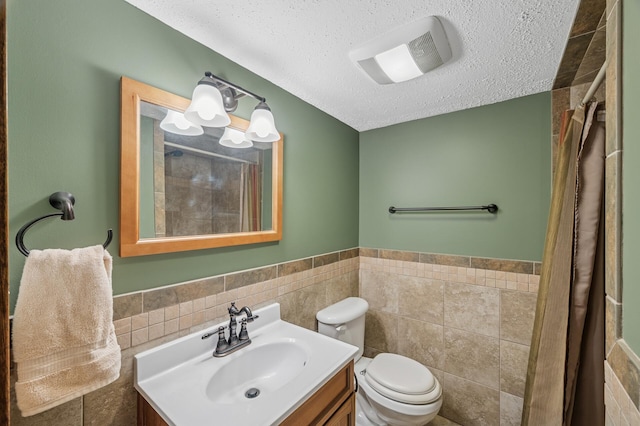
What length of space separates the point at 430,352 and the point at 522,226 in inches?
42.6

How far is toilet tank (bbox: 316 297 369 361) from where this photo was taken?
1.71 metres

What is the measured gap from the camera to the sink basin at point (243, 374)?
0.81 metres

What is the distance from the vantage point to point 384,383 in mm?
1538

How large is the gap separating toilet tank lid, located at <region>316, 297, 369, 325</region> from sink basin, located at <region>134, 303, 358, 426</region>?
355 millimetres

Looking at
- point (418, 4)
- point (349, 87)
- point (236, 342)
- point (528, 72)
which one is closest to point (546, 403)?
point (236, 342)

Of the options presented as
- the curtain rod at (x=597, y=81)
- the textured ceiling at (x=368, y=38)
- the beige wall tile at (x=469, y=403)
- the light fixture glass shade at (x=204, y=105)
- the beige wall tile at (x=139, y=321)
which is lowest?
the beige wall tile at (x=469, y=403)

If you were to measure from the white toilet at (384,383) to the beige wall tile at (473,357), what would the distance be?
0.31 meters

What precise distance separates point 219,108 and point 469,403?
2.33 meters

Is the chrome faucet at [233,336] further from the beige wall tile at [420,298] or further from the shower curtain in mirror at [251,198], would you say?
the beige wall tile at [420,298]

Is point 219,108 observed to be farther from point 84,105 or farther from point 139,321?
point 139,321

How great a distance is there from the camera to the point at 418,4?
96 cm

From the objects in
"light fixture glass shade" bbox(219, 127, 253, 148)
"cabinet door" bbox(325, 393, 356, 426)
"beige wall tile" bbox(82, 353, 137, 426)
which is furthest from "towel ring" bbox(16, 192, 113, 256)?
"cabinet door" bbox(325, 393, 356, 426)

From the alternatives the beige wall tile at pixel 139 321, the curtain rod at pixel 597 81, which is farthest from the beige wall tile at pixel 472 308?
the beige wall tile at pixel 139 321

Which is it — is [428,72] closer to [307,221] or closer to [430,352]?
[307,221]
